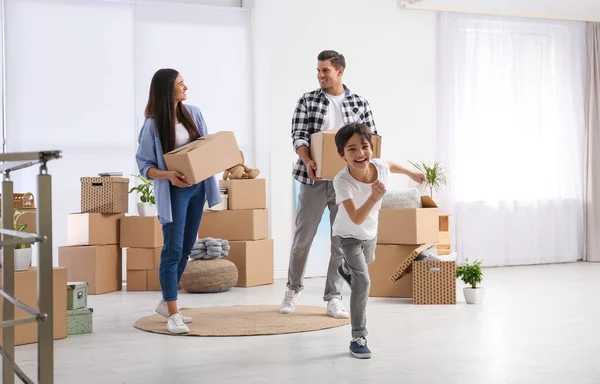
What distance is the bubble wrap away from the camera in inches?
196

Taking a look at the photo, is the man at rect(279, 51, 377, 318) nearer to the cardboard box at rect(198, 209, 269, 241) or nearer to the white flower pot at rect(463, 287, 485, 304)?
the white flower pot at rect(463, 287, 485, 304)

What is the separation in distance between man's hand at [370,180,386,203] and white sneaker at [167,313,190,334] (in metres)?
1.15

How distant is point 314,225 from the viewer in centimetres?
402

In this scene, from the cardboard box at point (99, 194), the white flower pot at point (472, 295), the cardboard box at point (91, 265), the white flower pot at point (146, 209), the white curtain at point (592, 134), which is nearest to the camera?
the white flower pot at point (472, 295)

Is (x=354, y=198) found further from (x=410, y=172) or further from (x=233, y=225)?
(x=233, y=225)

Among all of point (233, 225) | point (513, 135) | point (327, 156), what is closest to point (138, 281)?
point (233, 225)

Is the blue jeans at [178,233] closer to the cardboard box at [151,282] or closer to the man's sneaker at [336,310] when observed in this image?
the man's sneaker at [336,310]

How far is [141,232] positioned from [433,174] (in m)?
2.45

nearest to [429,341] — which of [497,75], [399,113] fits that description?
[399,113]

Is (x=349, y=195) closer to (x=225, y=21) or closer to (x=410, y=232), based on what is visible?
(x=410, y=232)

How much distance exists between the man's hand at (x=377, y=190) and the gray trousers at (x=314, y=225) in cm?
97

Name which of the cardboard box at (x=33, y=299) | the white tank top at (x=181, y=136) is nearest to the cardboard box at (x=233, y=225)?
the white tank top at (x=181, y=136)

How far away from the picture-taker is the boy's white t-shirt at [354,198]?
3.05 m

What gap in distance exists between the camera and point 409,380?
2.66m
